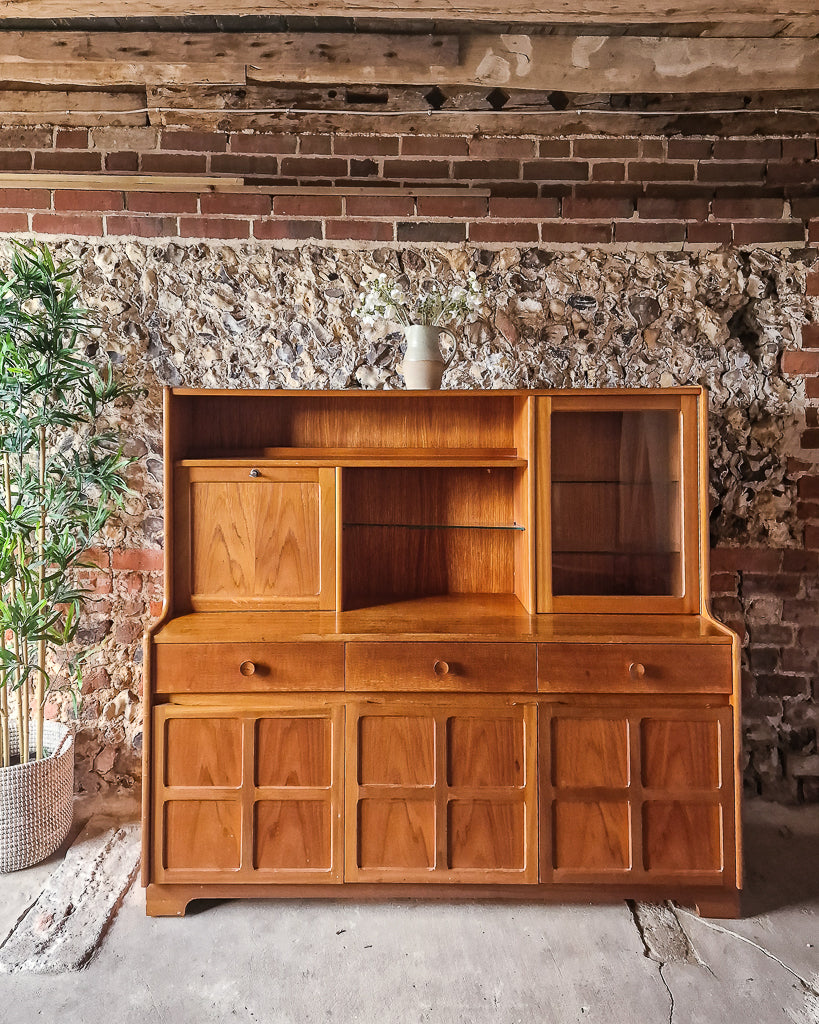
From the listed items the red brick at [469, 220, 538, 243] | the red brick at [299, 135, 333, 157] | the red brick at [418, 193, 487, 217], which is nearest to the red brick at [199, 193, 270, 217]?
the red brick at [299, 135, 333, 157]

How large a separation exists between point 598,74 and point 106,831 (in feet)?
11.0

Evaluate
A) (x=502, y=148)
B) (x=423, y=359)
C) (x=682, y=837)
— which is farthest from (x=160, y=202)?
(x=682, y=837)

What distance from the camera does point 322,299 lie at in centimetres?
258

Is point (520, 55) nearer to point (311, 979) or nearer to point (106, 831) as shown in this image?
point (311, 979)

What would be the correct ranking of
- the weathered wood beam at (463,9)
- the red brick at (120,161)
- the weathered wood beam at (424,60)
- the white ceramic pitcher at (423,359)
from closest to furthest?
the weathered wood beam at (463,9), the white ceramic pitcher at (423,359), the weathered wood beam at (424,60), the red brick at (120,161)

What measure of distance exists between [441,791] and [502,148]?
2.34 metres

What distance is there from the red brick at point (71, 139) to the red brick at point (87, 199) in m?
0.17

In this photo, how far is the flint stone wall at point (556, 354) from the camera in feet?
8.45

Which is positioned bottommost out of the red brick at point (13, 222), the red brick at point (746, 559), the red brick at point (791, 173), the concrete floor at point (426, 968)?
the concrete floor at point (426, 968)

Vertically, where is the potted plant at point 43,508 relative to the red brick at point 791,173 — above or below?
below

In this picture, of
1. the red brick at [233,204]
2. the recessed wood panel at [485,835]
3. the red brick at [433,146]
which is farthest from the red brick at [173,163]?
the recessed wood panel at [485,835]

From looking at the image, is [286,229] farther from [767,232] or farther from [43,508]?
[767,232]

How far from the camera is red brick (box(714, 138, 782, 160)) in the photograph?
8.47 feet

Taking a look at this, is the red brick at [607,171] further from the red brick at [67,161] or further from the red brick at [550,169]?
the red brick at [67,161]
